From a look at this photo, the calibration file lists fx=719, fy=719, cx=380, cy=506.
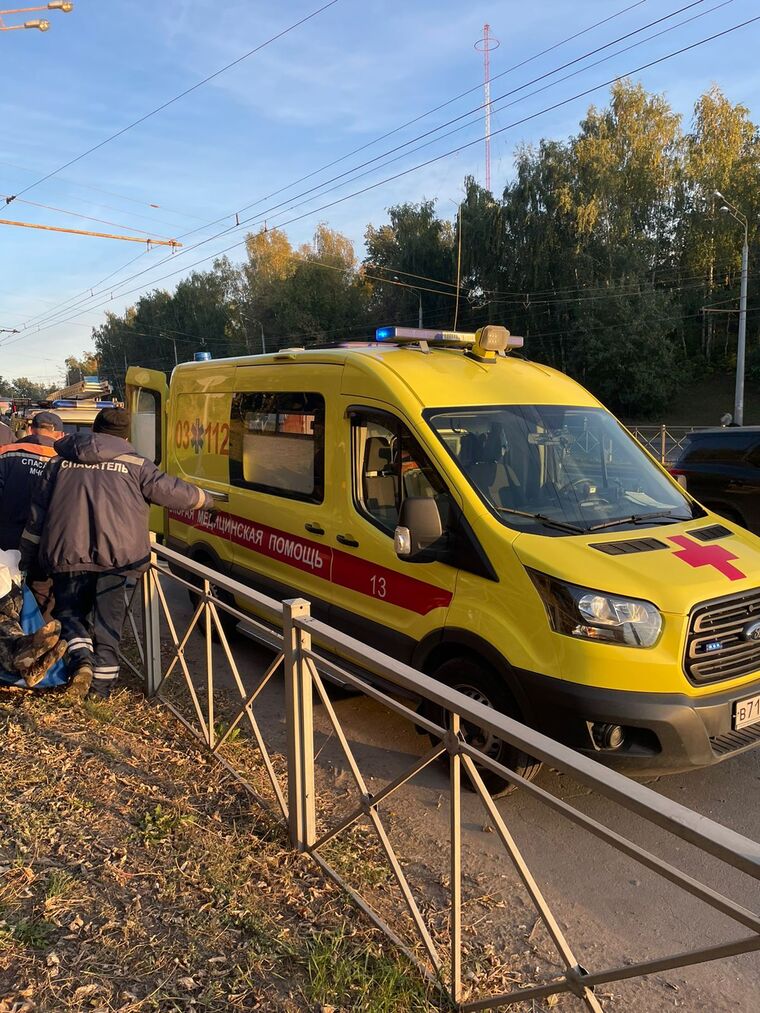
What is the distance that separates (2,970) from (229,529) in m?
3.71

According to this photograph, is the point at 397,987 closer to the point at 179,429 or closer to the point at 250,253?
the point at 179,429

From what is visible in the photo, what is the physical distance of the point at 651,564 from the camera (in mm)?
3197

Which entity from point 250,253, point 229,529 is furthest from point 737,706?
point 250,253

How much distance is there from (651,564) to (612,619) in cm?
35

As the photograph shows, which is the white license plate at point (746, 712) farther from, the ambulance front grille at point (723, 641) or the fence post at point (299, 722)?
the fence post at point (299, 722)

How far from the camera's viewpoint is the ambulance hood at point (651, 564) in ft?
10.0

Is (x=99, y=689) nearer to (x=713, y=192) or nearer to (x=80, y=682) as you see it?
(x=80, y=682)

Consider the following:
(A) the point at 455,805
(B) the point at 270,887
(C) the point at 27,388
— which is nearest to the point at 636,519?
(A) the point at 455,805

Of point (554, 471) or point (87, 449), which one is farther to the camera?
point (87, 449)

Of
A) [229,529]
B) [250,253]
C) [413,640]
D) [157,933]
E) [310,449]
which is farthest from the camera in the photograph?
[250,253]

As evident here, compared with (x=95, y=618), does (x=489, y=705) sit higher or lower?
lower

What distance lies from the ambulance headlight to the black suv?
6013 millimetres

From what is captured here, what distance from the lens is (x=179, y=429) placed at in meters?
6.70

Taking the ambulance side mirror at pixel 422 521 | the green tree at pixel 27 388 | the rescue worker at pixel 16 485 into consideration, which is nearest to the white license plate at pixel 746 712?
the ambulance side mirror at pixel 422 521
